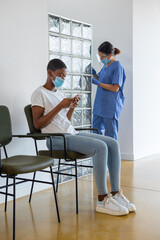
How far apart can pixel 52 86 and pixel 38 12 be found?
80cm

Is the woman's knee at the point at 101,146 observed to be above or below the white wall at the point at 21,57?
below

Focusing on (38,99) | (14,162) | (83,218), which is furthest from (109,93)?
(14,162)

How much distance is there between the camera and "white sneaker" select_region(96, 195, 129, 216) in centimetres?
238

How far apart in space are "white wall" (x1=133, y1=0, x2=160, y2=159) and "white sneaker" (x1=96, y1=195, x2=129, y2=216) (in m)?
2.16

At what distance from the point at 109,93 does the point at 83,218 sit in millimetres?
1544

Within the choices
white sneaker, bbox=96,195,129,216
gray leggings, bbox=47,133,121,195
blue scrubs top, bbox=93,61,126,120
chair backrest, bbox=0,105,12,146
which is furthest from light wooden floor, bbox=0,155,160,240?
blue scrubs top, bbox=93,61,126,120

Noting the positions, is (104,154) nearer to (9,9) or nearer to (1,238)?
(1,238)

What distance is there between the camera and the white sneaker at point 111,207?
7.80 feet

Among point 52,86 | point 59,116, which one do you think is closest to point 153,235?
point 59,116

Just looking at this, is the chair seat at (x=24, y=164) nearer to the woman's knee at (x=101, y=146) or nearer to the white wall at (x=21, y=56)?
the woman's knee at (x=101, y=146)

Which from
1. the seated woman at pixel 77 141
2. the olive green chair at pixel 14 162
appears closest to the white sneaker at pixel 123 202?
the seated woman at pixel 77 141

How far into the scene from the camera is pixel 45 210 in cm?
255

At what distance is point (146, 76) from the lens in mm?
4750

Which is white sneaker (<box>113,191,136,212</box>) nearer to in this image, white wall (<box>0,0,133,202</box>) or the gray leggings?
the gray leggings
